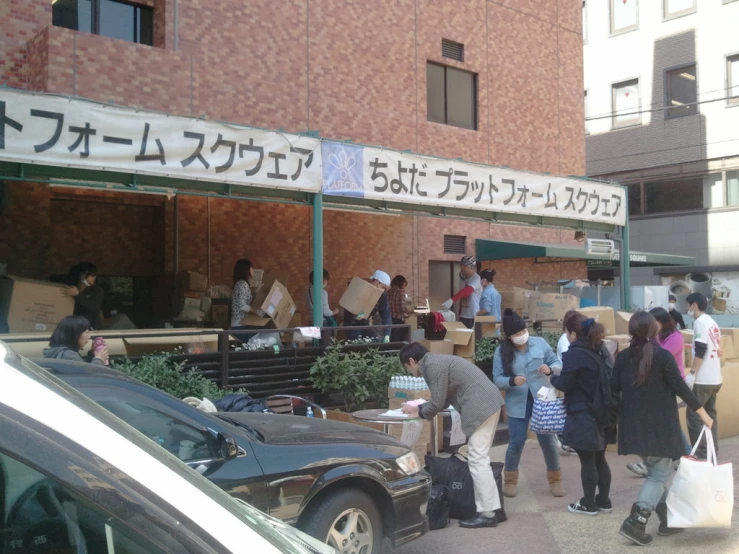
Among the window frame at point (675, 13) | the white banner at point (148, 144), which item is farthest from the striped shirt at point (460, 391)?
the window frame at point (675, 13)

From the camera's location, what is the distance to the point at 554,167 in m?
18.1

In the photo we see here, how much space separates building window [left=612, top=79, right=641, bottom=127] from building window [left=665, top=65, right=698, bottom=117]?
113 centimetres

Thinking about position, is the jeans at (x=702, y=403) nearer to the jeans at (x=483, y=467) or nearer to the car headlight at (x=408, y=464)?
the jeans at (x=483, y=467)

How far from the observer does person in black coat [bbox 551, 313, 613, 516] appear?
598cm

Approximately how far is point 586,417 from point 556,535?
968 mm

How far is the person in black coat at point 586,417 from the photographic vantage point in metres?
5.98

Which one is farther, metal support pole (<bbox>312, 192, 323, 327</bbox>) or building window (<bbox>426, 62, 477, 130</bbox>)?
building window (<bbox>426, 62, 477, 130</bbox>)

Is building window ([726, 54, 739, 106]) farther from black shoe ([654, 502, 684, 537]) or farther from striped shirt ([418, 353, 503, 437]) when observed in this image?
striped shirt ([418, 353, 503, 437])

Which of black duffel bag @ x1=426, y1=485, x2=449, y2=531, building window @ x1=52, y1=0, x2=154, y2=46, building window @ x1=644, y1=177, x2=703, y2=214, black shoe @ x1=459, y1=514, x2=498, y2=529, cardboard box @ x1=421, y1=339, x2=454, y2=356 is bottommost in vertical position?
black shoe @ x1=459, y1=514, x2=498, y2=529

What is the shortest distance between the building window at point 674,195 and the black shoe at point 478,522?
22083 mm

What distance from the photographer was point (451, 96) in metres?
16.0

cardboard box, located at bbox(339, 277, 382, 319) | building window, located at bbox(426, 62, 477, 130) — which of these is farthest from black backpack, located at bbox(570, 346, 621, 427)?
building window, located at bbox(426, 62, 477, 130)

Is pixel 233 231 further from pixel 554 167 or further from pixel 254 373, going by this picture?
pixel 554 167

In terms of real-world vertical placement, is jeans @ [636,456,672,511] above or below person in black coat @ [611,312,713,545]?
below
